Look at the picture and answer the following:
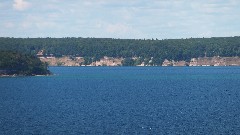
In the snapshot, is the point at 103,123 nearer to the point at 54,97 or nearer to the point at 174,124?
the point at 174,124

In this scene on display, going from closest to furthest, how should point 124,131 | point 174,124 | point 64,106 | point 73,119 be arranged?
point 124,131
point 174,124
point 73,119
point 64,106

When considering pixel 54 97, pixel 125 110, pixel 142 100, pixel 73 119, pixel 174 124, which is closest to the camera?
pixel 174 124

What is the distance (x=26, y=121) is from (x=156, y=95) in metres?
64.9

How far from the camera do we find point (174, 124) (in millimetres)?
88312

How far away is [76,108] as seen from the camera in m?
115

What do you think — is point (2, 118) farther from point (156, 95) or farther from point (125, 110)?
point (156, 95)

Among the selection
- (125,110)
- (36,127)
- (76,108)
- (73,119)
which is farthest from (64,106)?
(36,127)

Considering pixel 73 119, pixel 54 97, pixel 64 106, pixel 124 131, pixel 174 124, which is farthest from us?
pixel 54 97

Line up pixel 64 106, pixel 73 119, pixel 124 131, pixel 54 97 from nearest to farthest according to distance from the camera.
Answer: pixel 124 131
pixel 73 119
pixel 64 106
pixel 54 97

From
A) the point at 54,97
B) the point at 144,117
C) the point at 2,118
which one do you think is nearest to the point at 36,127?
the point at 2,118

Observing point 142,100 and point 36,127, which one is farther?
→ point 142,100

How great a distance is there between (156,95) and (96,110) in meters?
43.4

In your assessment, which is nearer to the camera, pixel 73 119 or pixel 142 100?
pixel 73 119

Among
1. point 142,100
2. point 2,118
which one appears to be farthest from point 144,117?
point 142,100
